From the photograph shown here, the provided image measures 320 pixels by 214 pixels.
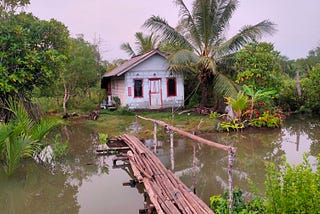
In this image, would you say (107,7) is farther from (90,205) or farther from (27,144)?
(90,205)

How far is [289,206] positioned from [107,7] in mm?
15237

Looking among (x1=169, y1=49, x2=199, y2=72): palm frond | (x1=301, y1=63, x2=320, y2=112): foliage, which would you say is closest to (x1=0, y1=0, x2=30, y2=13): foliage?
(x1=169, y1=49, x2=199, y2=72): palm frond

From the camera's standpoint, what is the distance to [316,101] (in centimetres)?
1553

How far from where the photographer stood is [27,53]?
26.2 ft

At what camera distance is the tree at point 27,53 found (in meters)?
7.73

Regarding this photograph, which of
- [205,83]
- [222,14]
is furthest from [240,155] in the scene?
[222,14]

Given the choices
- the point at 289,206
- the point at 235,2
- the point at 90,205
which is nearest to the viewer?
the point at 289,206

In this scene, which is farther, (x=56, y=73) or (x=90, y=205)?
(x=56, y=73)

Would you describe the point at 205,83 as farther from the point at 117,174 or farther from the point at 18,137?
the point at 18,137

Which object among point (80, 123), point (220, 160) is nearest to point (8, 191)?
point (220, 160)

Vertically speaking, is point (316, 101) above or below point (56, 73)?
below

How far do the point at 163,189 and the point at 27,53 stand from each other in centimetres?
540

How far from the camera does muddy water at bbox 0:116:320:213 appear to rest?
5.75 metres

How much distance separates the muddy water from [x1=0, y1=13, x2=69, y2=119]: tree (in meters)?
2.25
